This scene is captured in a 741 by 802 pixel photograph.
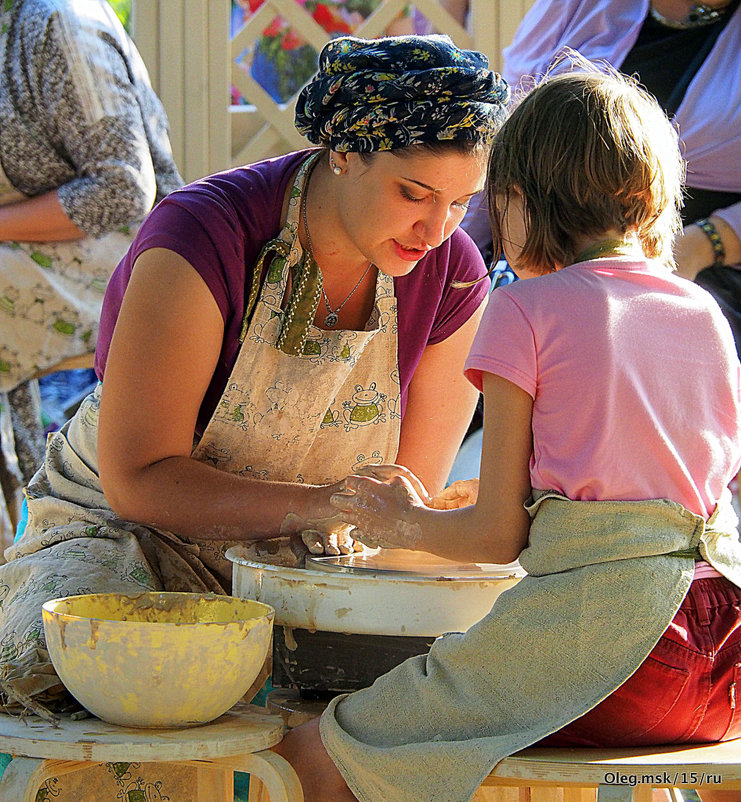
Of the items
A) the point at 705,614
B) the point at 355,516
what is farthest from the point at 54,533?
the point at 705,614

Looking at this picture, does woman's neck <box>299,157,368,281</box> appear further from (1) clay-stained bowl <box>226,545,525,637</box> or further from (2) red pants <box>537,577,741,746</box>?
(2) red pants <box>537,577,741,746</box>

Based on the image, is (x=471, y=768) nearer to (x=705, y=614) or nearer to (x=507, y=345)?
(x=705, y=614)

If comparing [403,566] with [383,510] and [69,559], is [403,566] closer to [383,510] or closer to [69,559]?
[383,510]

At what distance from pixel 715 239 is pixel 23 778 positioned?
6.51ft

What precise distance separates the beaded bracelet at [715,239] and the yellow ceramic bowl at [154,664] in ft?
5.43

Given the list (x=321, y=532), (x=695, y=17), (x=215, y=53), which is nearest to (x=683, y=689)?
(x=321, y=532)

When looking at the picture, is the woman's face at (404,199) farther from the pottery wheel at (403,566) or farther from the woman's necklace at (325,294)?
the pottery wheel at (403,566)

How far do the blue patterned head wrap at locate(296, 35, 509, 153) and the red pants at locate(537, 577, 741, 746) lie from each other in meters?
0.85

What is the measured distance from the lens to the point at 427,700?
140cm

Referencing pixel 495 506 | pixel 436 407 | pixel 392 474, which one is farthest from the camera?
pixel 436 407

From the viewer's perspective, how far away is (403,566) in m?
1.67

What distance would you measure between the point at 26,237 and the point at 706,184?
5.66 ft

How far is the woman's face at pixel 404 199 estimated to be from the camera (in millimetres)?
1837

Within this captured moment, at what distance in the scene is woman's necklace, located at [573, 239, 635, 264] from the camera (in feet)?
4.97
